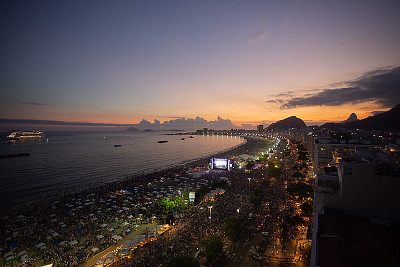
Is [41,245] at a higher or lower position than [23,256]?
lower

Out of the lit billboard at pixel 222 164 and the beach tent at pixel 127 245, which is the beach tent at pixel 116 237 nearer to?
Result: the beach tent at pixel 127 245

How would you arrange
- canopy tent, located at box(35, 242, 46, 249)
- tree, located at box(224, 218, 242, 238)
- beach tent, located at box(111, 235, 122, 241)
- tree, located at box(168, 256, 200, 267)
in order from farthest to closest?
beach tent, located at box(111, 235, 122, 241), canopy tent, located at box(35, 242, 46, 249), tree, located at box(224, 218, 242, 238), tree, located at box(168, 256, 200, 267)

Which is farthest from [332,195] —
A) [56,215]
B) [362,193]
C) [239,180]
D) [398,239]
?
[56,215]

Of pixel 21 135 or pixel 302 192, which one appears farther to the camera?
pixel 21 135

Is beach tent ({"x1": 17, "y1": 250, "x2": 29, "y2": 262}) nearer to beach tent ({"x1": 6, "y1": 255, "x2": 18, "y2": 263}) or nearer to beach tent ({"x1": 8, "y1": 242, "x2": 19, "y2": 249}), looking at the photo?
beach tent ({"x1": 6, "y1": 255, "x2": 18, "y2": 263})

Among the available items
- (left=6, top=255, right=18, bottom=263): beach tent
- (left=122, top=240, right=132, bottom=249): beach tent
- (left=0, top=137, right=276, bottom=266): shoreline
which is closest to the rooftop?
(left=122, top=240, right=132, bottom=249): beach tent

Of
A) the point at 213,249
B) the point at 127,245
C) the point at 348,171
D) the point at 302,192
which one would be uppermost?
the point at 348,171

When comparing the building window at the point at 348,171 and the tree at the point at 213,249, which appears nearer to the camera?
the building window at the point at 348,171

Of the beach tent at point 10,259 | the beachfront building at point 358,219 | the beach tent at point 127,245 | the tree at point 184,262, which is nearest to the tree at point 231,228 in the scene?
the tree at point 184,262

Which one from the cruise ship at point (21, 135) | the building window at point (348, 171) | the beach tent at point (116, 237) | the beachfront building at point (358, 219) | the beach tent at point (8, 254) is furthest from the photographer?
the cruise ship at point (21, 135)

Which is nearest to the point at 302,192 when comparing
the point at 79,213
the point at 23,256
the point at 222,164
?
the point at 222,164

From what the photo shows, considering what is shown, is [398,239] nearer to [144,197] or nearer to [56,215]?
[144,197]

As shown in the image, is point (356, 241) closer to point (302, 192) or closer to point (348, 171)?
point (348, 171)
